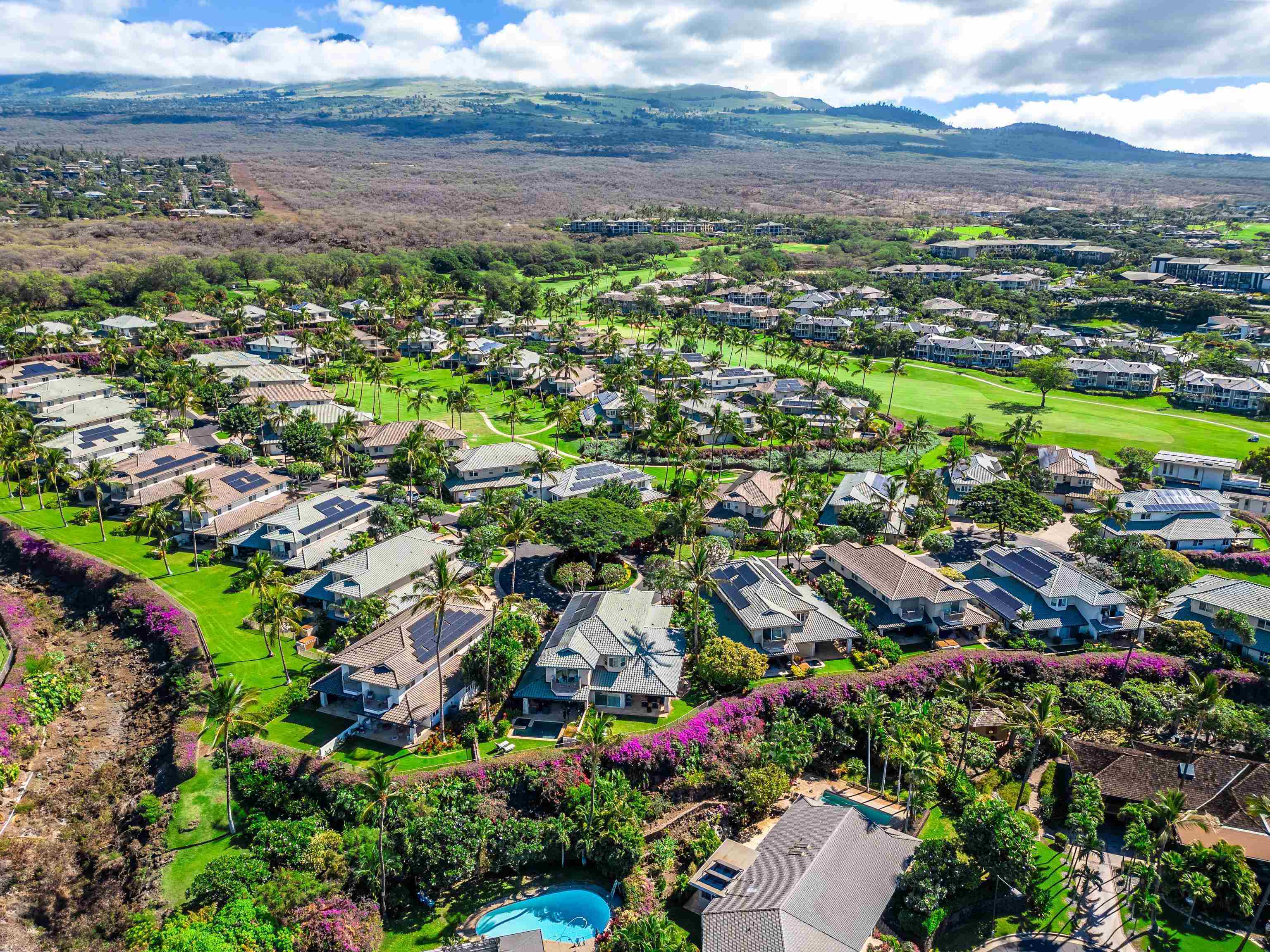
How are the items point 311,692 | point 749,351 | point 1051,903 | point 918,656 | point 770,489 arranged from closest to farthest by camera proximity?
point 1051,903, point 311,692, point 918,656, point 770,489, point 749,351

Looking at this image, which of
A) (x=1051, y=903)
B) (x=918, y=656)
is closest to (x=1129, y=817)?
(x=1051, y=903)

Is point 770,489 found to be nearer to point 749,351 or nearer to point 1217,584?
point 1217,584

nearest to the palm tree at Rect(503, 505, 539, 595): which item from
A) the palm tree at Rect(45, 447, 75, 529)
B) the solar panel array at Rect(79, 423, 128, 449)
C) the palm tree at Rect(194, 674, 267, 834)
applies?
the palm tree at Rect(194, 674, 267, 834)

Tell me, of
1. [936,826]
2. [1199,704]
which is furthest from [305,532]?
[1199,704]

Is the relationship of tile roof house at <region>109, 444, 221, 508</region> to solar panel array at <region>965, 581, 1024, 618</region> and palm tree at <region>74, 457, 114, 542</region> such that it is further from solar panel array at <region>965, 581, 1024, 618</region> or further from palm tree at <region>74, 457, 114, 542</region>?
solar panel array at <region>965, 581, 1024, 618</region>

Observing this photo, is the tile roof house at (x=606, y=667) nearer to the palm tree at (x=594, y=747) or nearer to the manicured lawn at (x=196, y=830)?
the palm tree at (x=594, y=747)

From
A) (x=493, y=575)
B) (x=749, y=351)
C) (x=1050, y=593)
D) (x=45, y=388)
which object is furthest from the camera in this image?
(x=749, y=351)

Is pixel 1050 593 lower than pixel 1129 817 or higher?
higher
